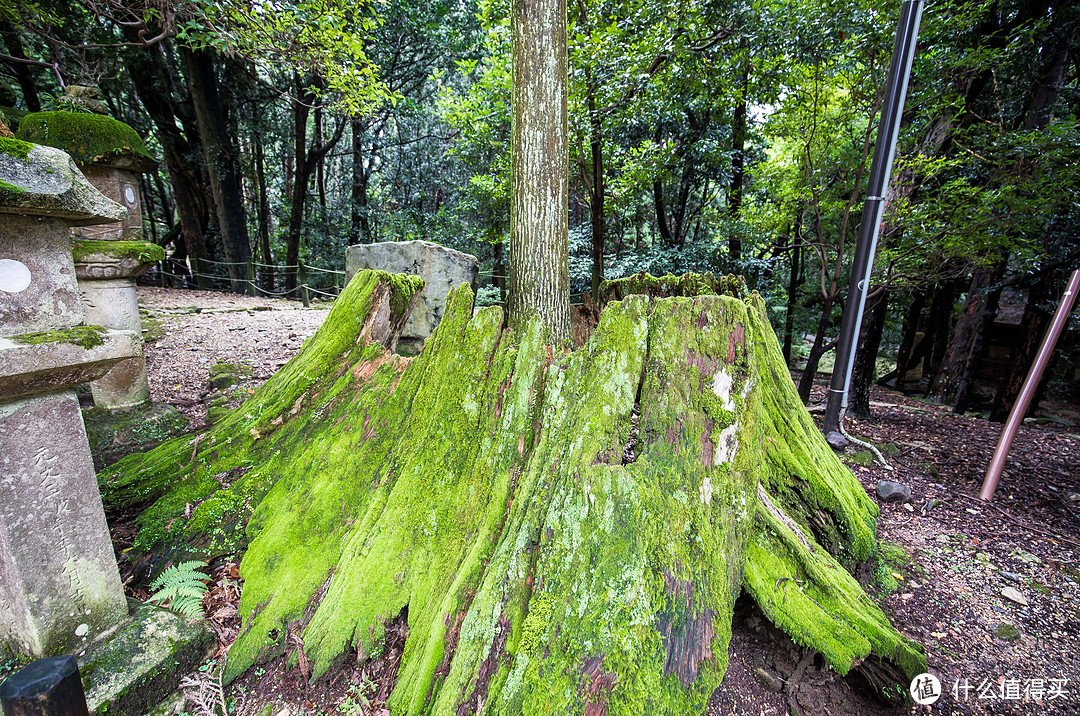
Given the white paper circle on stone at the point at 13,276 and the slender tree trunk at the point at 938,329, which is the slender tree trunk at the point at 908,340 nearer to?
the slender tree trunk at the point at 938,329

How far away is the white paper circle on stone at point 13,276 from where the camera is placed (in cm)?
146

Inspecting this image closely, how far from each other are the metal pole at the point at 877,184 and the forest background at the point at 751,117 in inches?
56.8

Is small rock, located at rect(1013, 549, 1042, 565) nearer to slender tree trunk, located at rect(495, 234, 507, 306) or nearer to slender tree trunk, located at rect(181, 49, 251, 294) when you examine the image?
slender tree trunk, located at rect(495, 234, 507, 306)

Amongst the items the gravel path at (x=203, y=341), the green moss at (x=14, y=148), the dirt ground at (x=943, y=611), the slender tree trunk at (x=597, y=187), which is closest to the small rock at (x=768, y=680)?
the dirt ground at (x=943, y=611)

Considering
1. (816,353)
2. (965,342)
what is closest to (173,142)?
(816,353)

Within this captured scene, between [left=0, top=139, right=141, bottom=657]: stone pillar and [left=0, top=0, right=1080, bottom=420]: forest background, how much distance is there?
3.81 meters

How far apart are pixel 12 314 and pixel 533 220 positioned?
260 cm

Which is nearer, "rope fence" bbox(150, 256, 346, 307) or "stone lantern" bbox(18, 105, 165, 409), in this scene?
"stone lantern" bbox(18, 105, 165, 409)

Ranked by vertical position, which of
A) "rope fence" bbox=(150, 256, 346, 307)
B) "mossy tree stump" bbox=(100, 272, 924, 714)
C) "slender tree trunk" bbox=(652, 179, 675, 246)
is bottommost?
"mossy tree stump" bbox=(100, 272, 924, 714)

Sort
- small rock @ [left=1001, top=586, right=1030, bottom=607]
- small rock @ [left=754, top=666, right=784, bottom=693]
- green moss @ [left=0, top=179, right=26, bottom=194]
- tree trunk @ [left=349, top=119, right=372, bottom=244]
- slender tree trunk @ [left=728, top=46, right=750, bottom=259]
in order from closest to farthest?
green moss @ [left=0, top=179, right=26, bottom=194], small rock @ [left=754, top=666, right=784, bottom=693], small rock @ [left=1001, top=586, right=1030, bottom=607], slender tree trunk @ [left=728, top=46, right=750, bottom=259], tree trunk @ [left=349, top=119, right=372, bottom=244]

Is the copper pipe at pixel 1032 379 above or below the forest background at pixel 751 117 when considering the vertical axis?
below

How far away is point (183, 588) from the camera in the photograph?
6.51 feet

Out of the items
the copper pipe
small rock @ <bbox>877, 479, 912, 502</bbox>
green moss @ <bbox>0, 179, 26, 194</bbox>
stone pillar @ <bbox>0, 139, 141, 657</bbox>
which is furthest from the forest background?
green moss @ <bbox>0, 179, 26, 194</bbox>

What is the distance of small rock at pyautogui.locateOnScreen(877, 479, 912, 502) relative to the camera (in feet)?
11.2
